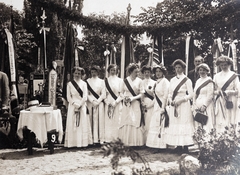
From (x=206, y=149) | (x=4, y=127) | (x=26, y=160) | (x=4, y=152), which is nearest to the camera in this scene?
(x=206, y=149)

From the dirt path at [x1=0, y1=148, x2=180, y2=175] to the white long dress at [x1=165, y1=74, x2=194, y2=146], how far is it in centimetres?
33

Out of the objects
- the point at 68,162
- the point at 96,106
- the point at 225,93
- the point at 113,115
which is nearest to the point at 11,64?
the point at 96,106

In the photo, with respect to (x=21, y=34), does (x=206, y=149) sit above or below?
below

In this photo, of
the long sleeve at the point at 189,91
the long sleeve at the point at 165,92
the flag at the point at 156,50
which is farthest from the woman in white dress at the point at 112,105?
the long sleeve at the point at 189,91

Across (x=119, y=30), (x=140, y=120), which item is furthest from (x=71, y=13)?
(x=140, y=120)

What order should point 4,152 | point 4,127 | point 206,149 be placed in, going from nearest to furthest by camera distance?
point 206,149, point 4,152, point 4,127

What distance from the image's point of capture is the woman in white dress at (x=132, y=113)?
661 cm

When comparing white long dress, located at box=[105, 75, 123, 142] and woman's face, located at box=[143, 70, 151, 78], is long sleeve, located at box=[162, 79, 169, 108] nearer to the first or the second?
woman's face, located at box=[143, 70, 151, 78]

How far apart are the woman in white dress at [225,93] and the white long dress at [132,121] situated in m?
1.57

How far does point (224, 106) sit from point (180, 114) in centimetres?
85

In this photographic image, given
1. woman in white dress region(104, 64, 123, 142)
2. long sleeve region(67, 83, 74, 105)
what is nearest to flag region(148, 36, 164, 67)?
woman in white dress region(104, 64, 123, 142)

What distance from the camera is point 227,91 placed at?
5906mm

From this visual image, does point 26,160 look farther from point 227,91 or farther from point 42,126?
point 227,91

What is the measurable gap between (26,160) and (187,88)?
3.33 m
